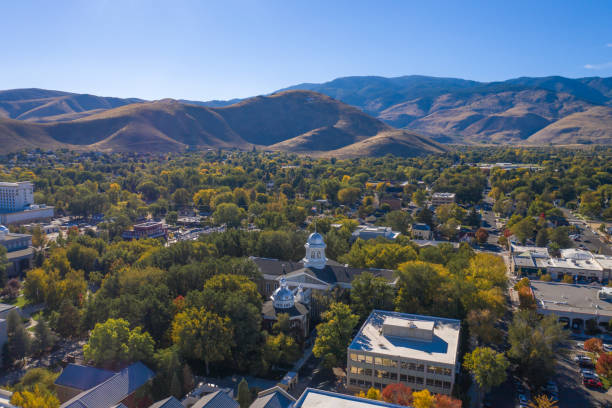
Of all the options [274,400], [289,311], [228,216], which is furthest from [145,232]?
[274,400]

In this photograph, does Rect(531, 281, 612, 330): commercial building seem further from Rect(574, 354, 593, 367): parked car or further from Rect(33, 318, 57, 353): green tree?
Rect(33, 318, 57, 353): green tree

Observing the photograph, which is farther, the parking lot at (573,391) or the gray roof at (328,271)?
the gray roof at (328,271)

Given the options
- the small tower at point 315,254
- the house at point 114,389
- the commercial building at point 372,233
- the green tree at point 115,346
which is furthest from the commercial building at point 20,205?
the house at point 114,389

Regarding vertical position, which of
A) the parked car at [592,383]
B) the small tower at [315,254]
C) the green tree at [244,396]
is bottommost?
the parked car at [592,383]

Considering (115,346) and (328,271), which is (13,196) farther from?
(115,346)

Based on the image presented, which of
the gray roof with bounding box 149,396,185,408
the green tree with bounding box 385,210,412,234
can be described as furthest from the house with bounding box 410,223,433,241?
the gray roof with bounding box 149,396,185,408

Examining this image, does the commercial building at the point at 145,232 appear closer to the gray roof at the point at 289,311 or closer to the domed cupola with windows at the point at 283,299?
the gray roof at the point at 289,311
